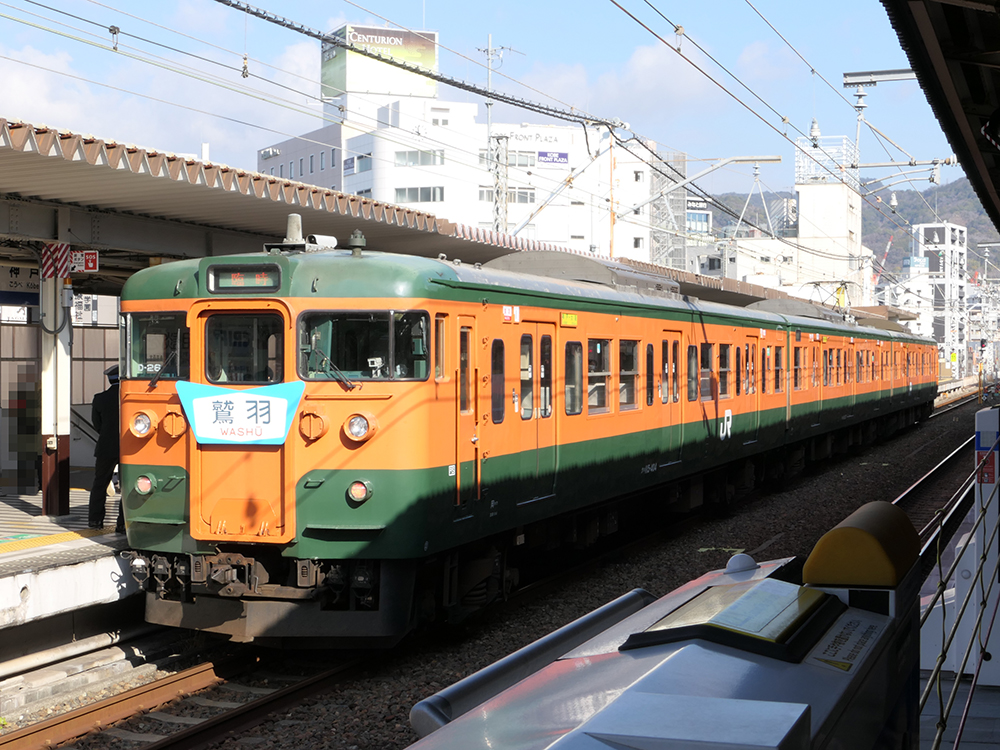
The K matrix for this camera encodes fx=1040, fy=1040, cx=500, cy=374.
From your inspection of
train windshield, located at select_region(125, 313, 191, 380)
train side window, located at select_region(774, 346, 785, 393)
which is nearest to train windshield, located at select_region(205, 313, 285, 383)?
train windshield, located at select_region(125, 313, 191, 380)

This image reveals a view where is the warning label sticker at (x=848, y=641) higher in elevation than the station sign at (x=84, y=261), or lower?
lower

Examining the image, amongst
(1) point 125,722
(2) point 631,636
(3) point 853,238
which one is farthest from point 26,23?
(3) point 853,238

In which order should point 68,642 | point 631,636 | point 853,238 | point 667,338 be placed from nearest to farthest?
1. point 631,636
2. point 68,642
3. point 667,338
4. point 853,238

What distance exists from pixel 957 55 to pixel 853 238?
87.5 metres

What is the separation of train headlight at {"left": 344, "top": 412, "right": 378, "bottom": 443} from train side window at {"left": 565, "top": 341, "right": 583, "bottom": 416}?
2.50m

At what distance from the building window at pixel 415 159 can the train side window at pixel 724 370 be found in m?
51.8

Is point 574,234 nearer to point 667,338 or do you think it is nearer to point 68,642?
point 667,338

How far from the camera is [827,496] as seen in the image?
606 inches

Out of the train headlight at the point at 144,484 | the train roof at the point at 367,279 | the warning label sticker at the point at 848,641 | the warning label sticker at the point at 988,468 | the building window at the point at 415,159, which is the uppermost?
the building window at the point at 415,159

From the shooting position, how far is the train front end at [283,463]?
6.67 meters

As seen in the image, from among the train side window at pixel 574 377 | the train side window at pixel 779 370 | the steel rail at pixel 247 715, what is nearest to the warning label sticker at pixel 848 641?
the steel rail at pixel 247 715

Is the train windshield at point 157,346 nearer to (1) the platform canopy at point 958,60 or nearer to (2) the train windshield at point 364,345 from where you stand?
(2) the train windshield at point 364,345

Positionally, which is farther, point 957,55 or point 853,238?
point 853,238

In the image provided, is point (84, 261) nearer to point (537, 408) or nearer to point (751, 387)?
point (537, 408)
